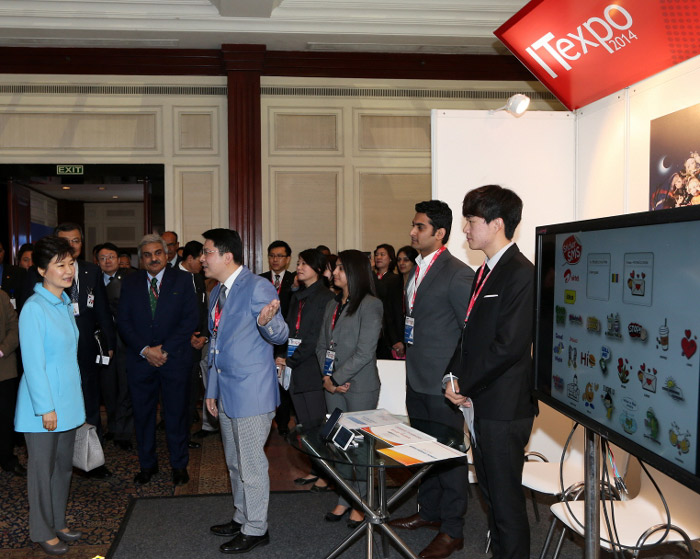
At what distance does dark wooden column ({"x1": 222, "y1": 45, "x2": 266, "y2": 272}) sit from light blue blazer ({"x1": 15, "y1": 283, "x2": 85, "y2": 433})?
3791mm

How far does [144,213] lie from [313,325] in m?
3.99

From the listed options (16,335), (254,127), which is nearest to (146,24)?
(254,127)

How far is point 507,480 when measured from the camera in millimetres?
2406

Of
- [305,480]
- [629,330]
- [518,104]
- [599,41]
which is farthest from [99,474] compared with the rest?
[599,41]

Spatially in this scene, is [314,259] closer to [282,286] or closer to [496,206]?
[282,286]

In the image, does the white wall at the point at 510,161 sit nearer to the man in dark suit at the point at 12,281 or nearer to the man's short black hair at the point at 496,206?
the man's short black hair at the point at 496,206

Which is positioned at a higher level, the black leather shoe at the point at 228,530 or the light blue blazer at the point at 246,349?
the light blue blazer at the point at 246,349

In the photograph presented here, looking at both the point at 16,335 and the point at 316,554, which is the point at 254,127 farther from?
the point at 316,554

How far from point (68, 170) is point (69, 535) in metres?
4.74

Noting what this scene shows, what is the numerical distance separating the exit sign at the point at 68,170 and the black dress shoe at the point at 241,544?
200 inches

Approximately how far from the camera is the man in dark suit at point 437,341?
3.01 m

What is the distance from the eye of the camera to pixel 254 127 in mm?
6785

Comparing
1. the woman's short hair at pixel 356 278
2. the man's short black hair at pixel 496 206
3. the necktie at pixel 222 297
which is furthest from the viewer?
the woman's short hair at pixel 356 278

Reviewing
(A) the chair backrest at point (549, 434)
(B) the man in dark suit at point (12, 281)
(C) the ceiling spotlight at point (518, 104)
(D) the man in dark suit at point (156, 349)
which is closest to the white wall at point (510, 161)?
(C) the ceiling spotlight at point (518, 104)
